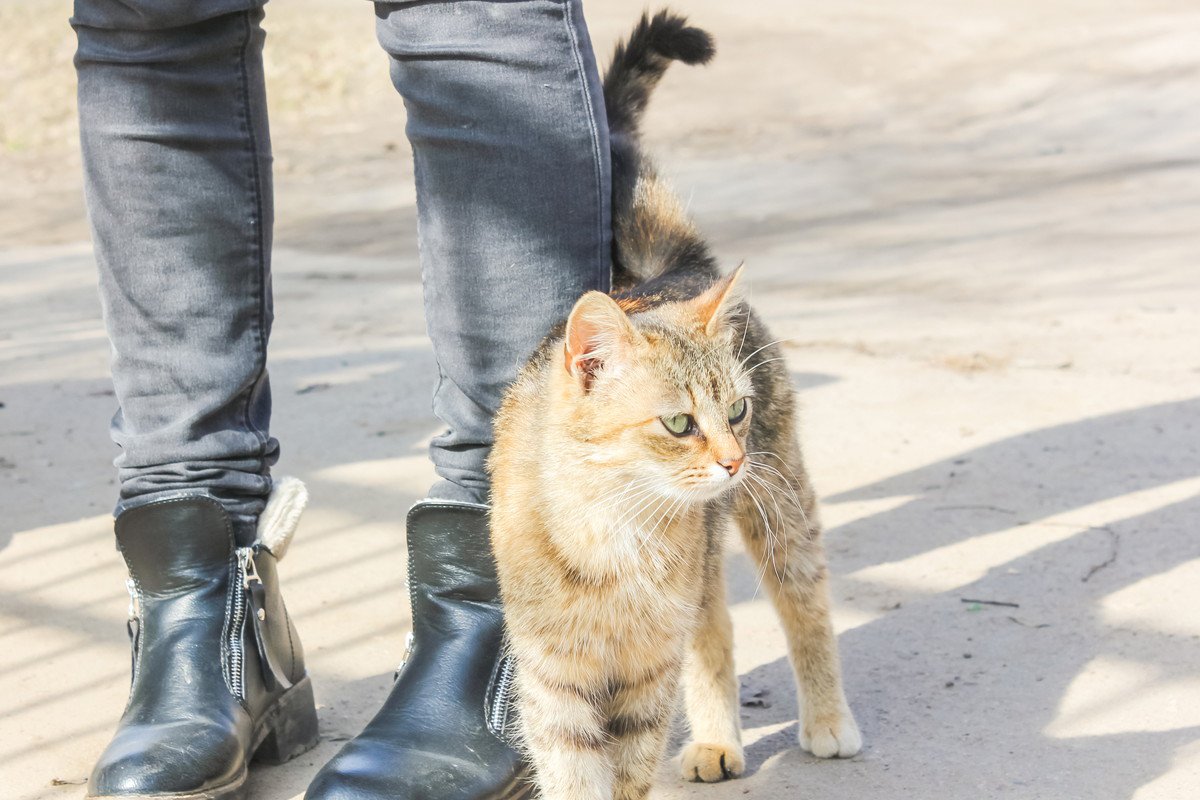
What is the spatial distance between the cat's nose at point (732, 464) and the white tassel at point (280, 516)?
734mm

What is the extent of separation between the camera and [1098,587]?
8.22 feet

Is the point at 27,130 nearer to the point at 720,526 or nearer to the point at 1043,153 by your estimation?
the point at 1043,153

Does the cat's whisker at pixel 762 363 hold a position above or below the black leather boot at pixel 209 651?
above

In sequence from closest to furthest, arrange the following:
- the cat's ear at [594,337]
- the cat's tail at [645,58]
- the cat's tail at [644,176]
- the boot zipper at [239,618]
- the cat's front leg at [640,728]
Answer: the cat's ear at [594,337] < the cat's front leg at [640,728] < the boot zipper at [239,618] < the cat's tail at [644,176] < the cat's tail at [645,58]

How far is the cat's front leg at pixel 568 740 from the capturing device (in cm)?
177

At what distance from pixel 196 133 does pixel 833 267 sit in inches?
152

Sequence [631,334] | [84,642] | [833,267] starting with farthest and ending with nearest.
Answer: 1. [833,267]
2. [84,642]
3. [631,334]

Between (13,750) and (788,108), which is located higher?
(13,750)

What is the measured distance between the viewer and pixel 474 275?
1.90 m

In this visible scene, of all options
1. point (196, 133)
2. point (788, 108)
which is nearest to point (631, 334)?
point (196, 133)

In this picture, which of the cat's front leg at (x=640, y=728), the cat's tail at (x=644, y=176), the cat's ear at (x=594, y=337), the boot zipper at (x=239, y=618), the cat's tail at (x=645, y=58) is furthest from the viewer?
the cat's tail at (x=645, y=58)

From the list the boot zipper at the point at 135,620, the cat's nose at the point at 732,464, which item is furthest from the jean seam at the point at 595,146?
the boot zipper at the point at 135,620

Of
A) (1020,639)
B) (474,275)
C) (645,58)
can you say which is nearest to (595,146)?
(474,275)

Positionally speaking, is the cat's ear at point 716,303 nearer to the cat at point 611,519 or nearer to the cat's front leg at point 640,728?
the cat at point 611,519
